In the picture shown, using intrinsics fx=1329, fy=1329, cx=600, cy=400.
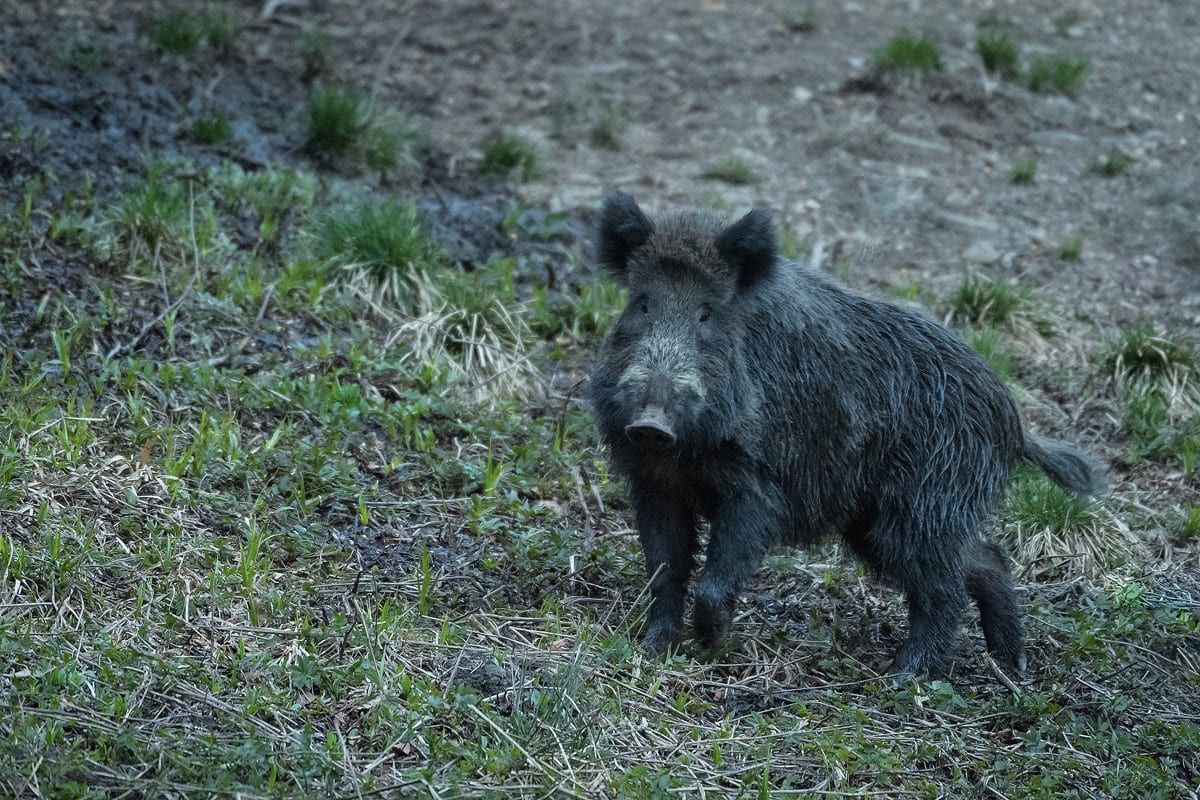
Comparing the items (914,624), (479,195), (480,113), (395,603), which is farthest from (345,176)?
(914,624)

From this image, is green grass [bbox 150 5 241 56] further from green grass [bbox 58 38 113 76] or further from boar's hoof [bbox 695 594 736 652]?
boar's hoof [bbox 695 594 736 652]

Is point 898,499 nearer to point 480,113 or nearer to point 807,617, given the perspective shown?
point 807,617

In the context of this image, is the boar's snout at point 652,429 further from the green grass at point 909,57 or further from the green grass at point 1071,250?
the green grass at point 909,57

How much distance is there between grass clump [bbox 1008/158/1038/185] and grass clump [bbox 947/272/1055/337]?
196 cm

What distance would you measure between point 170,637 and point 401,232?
3927mm

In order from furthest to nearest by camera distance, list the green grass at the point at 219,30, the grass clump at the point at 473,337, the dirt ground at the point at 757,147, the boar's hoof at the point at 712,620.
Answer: the green grass at the point at 219,30 < the grass clump at the point at 473,337 < the dirt ground at the point at 757,147 < the boar's hoof at the point at 712,620

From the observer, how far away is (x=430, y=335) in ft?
26.7

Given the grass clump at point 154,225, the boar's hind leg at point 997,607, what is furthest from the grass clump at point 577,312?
the boar's hind leg at point 997,607

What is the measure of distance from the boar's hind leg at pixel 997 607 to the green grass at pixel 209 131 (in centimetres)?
605

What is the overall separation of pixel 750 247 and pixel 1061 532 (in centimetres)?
268

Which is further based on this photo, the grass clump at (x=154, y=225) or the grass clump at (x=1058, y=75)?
the grass clump at (x=1058, y=75)

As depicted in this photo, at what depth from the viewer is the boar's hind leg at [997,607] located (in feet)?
20.7

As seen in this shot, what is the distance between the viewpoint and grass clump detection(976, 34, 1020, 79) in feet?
38.5

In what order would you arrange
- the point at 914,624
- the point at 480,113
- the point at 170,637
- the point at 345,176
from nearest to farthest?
the point at 170,637 < the point at 914,624 < the point at 345,176 < the point at 480,113
